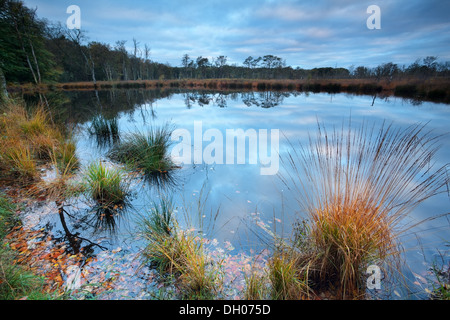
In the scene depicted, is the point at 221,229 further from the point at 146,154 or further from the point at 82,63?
the point at 82,63

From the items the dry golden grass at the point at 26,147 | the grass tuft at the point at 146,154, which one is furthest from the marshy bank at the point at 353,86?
the dry golden grass at the point at 26,147

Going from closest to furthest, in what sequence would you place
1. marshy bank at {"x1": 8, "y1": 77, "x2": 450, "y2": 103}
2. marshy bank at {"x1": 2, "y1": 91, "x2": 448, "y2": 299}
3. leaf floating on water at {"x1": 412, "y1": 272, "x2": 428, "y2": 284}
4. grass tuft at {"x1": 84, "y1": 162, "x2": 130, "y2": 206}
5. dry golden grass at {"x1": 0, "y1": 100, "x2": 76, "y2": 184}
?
marshy bank at {"x1": 2, "y1": 91, "x2": 448, "y2": 299} → leaf floating on water at {"x1": 412, "y1": 272, "x2": 428, "y2": 284} → grass tuft at {"x1": 84, "y1": 162, "x2": 130, "y2": 206} → dry golden grass at {"x1": 0, "y1": 100, "x2": 76, "y2": 184} → marshy bank at {"x1": 8, "y1": 77, "x2": 450, "y2": 103}

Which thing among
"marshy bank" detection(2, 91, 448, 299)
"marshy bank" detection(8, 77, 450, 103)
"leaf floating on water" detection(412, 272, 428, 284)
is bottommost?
"leaf floating on water" detection(412, 272, 428, 284)

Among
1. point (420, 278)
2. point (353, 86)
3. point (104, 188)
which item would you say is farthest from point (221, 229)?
point (353, 86)

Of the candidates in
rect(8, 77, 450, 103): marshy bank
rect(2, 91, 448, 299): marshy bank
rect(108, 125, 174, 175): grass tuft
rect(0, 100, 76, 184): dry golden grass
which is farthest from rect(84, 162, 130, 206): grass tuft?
rect(8, 77, 450, 103): marshy bank

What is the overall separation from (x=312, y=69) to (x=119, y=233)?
278 feet

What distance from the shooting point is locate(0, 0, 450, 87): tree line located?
70.3 ft

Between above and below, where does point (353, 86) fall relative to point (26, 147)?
above

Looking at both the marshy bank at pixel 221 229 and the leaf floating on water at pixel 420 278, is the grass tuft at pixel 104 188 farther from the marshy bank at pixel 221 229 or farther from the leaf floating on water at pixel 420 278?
the leaf floating on water at pixel 420 278

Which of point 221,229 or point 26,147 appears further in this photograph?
point 26,147

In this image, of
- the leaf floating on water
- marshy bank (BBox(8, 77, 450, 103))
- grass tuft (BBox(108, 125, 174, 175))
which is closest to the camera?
the leaf floating on water

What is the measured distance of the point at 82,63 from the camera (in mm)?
43594

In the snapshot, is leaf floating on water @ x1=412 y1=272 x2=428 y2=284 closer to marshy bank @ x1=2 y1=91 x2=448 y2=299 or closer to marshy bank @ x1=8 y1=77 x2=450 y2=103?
marshy bank @ x1=2 y1=91 x2=448 y2=299

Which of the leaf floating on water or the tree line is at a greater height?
the tree line
